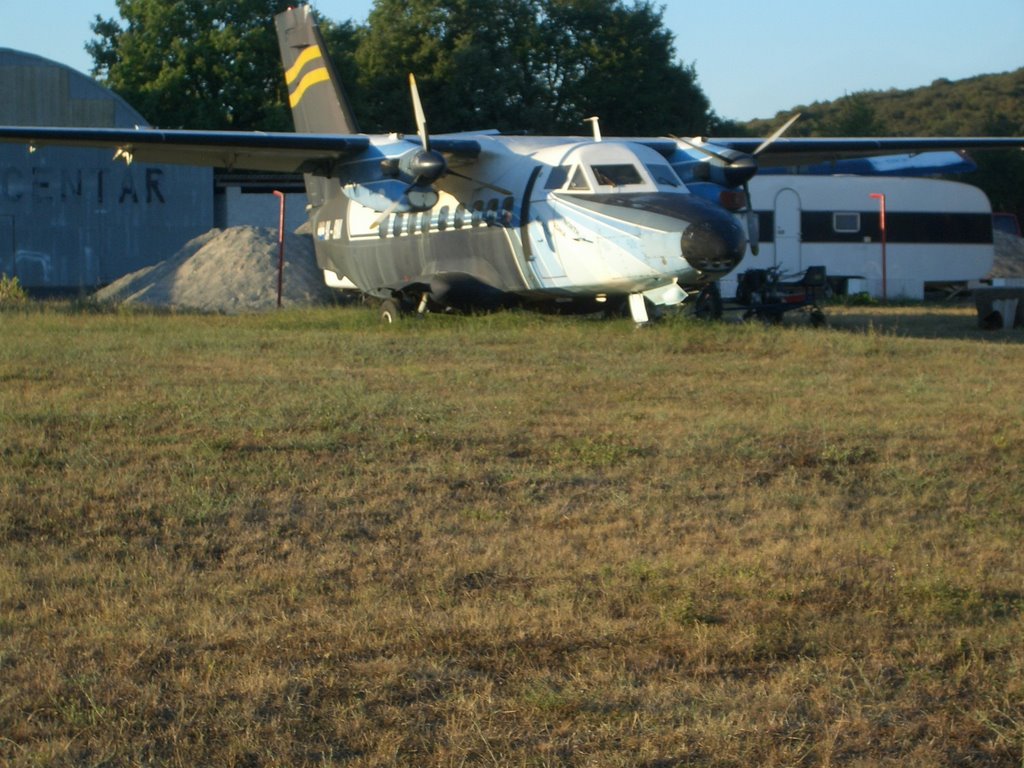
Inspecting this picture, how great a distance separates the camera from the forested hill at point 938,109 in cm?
8812

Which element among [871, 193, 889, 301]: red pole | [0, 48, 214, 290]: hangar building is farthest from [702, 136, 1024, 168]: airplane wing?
[0, 48, 214, 290]: hangar building

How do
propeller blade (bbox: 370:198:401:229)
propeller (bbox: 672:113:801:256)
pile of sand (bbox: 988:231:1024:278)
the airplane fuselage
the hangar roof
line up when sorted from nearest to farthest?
the airplane fuselage → propeller (bbox: 672:113:801:256) → propeller blade (bbox: 370:198:401:229) → the hangar roof → pile of sand (bbox: 988:231:1024:278)

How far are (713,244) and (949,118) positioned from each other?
9319cm

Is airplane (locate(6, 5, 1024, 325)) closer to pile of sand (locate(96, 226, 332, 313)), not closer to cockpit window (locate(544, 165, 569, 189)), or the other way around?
cockpit window (locate(544, 165, 569, 189))

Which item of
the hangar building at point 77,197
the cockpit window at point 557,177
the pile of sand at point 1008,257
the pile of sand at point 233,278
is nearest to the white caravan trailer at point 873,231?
the pile of sand at point 1008,257

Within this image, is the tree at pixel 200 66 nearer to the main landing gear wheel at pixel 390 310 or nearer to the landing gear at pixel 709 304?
the main landing gear wheel at pixel 390 310

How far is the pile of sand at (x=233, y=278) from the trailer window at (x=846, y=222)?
11665mm

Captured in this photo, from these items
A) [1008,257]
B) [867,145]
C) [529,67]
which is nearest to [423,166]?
[867,145]

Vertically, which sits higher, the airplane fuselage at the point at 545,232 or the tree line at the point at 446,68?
the tree line at the point at 446,68

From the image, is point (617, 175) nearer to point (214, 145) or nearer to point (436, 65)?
point (214, 145)

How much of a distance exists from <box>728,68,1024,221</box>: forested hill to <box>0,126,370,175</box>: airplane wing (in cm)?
4056

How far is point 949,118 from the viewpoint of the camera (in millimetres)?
99938

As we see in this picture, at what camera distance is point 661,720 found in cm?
427

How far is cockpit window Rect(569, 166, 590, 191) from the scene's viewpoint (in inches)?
636
